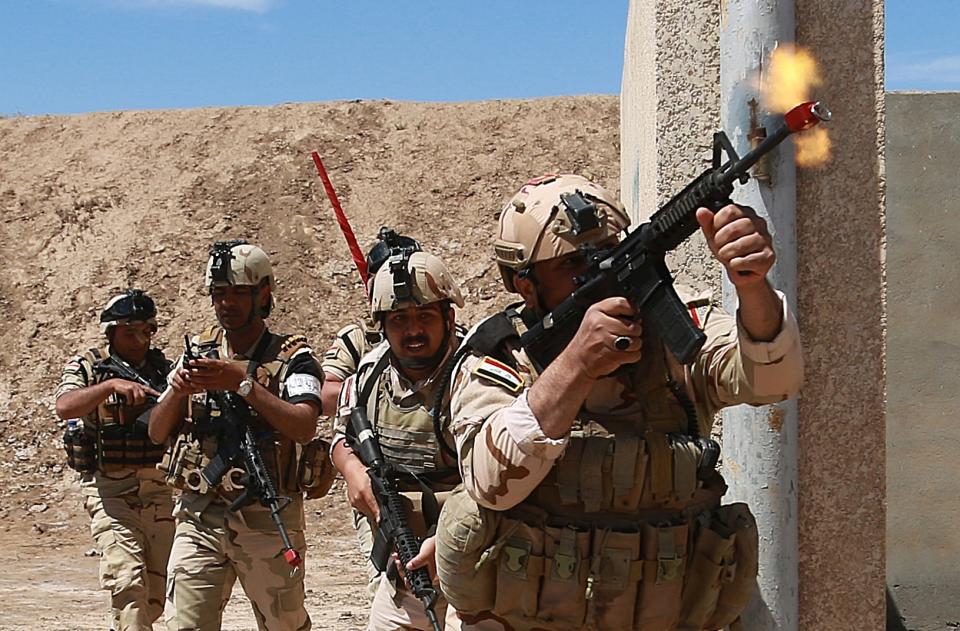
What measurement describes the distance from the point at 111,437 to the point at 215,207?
38.1 feet

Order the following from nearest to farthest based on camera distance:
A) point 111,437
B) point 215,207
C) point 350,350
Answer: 1. point 350,350
2. point 111,437
3. point 215,207

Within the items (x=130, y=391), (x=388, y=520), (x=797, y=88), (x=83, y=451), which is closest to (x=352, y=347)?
(x=388, y=520)

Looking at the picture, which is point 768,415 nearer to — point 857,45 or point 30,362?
point 857,45

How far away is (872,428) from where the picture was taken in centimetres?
→ 331

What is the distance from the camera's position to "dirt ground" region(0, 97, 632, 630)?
1502 cm

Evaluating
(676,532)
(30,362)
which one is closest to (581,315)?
(676,532)

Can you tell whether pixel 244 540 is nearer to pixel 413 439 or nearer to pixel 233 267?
pixel 233 267

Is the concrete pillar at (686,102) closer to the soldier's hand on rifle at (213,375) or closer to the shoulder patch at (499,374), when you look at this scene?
the shoulder patch at (499,374)

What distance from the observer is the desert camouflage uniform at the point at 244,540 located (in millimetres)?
4793

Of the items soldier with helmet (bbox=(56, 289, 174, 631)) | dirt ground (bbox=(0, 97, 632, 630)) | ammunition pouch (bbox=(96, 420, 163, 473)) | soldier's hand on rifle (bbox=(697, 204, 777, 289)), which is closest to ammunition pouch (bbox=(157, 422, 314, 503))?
soldier with helmet (bbox=(56, 289, 174, 631))

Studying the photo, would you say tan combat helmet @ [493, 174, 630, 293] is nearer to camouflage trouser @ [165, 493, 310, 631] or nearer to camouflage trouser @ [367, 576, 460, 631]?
camouflage trouser @ [367, 576, 460, 631]

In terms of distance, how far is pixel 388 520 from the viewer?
3885 mm

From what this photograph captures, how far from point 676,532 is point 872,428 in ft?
2.94

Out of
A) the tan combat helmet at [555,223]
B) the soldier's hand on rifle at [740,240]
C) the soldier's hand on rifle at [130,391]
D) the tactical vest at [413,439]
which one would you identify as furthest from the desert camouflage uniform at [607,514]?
the soldier's hand on rifle at [130,391]
